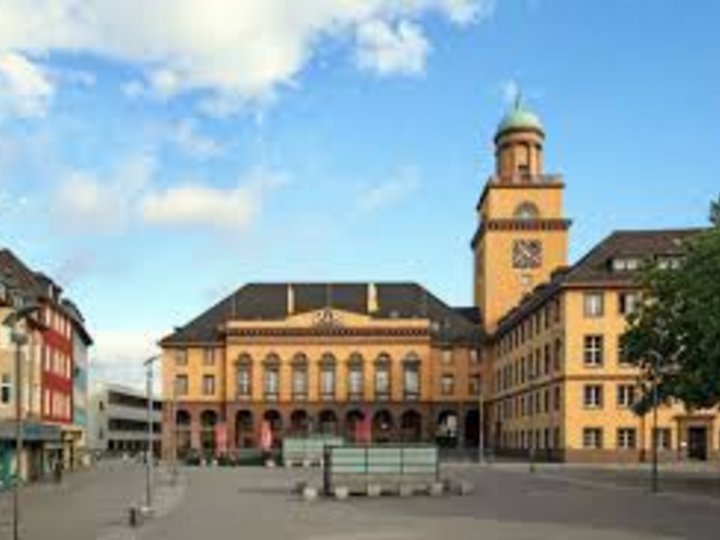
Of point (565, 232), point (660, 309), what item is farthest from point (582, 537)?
point (565, 232)

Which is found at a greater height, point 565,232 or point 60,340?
point 565,232

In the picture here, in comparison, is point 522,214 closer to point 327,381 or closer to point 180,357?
point 327,381

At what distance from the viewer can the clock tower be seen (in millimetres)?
153375

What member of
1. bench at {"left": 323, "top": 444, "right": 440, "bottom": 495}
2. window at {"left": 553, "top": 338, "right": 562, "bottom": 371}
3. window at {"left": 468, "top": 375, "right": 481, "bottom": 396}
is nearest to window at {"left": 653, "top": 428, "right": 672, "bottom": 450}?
window at {"left": 553, "top": 338, "right": 562, "bottom": 371}

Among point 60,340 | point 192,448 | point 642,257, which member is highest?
point 642,257

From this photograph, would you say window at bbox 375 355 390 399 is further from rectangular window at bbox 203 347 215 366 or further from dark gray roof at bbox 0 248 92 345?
dark gray roof at bbox 0 248 92 345

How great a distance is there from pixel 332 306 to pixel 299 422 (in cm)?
1458

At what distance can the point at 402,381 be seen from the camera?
538ft

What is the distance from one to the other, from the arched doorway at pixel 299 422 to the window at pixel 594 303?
6140cm

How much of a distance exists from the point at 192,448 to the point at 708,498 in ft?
344

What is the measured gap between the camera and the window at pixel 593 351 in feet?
364

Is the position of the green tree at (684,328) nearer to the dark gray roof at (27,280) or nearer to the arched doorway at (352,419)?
the dark gray roof at (27,280)

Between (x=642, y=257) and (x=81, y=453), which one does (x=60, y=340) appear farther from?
(x=642, y=257)

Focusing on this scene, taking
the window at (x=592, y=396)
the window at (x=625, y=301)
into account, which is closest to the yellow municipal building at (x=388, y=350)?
the window at (x=592, y=396)
